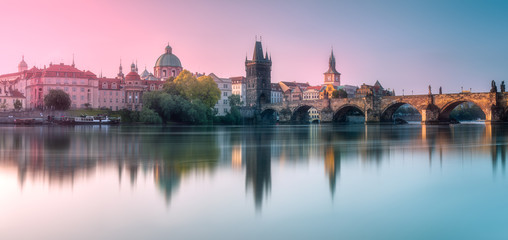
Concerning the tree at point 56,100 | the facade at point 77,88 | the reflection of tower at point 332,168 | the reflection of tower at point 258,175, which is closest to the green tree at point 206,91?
the facade at point 77,88

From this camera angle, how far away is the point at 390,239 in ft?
20.1

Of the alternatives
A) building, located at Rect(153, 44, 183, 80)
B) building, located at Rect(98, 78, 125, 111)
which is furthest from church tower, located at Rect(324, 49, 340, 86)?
A: building, located at Rect(98, 78, 125, 111)

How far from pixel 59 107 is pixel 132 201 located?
2617 inches

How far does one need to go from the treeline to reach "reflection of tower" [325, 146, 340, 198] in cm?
4565

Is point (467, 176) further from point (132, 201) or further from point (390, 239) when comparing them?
point (132, 201)

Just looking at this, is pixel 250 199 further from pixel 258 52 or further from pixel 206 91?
pixel 258 52

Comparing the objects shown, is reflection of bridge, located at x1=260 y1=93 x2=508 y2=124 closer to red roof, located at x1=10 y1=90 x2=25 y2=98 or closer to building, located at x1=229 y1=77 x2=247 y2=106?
building, located at x1=229 y1=77 x2=247 y2=106

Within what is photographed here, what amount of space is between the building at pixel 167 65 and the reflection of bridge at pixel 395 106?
22.9 meters

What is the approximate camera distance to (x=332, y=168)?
1275 centimetres

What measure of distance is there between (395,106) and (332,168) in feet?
209

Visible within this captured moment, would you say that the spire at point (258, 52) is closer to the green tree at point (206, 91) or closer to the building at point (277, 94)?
the building at point (277, 94)

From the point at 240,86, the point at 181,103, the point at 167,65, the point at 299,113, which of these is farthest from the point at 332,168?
the point at 240,86

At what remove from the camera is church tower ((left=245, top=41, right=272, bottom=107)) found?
106 metres

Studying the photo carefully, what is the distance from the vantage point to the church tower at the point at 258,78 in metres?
106
